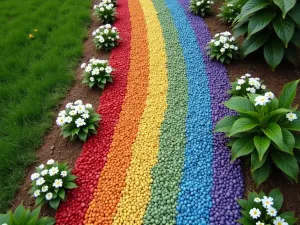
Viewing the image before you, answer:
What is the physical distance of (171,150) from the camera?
351 centimetres

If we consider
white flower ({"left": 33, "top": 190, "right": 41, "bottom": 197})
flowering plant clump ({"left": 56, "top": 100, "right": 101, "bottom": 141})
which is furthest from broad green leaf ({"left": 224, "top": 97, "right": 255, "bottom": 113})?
white flower ({"left": 33, "top": 190, "right": 41, "bottom": 197})

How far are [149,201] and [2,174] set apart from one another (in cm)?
188

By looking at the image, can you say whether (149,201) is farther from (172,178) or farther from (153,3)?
(153,3)

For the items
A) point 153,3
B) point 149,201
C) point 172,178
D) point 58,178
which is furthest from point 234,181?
point 153,3

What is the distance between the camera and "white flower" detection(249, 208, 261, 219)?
2.55 meters

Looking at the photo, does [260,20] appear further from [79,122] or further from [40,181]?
[40,181]

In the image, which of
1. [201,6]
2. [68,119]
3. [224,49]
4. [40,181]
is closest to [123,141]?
[68,119]

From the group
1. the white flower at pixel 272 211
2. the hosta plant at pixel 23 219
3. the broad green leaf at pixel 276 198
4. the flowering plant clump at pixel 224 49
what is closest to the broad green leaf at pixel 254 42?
the flowering plant clump at pixel 224 49

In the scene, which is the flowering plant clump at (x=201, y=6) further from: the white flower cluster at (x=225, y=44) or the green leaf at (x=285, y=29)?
the green leaf at (x=285, y=29)

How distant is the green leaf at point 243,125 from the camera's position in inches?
116

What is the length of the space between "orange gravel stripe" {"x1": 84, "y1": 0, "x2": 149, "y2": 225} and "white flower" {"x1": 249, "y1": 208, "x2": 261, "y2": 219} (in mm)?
1374

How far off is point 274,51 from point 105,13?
Answer: 11.9ft

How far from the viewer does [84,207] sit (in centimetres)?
305

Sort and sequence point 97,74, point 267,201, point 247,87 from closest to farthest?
point 267,201, point 247,87, point 97,74
